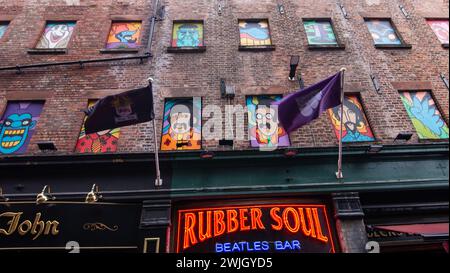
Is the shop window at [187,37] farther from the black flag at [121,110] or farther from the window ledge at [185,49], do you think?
the black flag at [121,110]

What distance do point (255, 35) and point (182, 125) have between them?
15.3 feet

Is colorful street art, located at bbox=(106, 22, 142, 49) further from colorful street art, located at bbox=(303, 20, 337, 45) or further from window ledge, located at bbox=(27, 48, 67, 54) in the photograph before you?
colorful street art, located at bbox=(303, 20, 337, 45)

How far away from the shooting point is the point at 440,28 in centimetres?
1161

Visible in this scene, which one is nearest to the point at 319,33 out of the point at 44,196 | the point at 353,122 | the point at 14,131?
the point at 353,122

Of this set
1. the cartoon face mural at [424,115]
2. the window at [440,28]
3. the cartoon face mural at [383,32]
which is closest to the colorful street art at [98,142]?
the cartoon face mural at [424,115]

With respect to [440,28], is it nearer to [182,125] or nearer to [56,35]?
[182,125]

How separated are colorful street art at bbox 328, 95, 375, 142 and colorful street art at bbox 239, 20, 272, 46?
3539 mm

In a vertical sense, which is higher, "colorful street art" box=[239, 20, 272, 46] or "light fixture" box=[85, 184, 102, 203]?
"colorful street art" box=[239, 20, 272, 46]

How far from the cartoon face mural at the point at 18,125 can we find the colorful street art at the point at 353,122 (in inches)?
352

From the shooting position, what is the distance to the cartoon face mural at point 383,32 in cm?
1109

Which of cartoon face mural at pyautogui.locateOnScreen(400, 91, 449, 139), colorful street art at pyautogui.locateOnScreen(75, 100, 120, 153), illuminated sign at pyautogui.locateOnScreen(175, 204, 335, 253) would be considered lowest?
illuminated sign at pyautogui.locateOnScreen(175, 204, 335, 253)

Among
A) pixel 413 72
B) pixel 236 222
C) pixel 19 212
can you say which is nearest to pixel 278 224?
pixel 236 222

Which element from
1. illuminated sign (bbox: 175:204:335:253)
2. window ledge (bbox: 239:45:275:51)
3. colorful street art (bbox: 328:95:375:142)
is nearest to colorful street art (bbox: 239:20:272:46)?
window ledge (bbox: 239:45:275:51)

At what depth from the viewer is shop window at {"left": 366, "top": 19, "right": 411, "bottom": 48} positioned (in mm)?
10727
